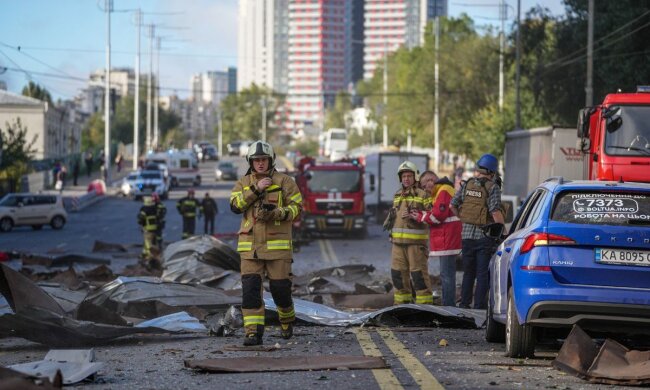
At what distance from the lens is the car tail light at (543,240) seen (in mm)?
10320

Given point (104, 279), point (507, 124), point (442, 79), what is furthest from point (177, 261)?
point (442, 79)

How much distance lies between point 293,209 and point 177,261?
11.3 m

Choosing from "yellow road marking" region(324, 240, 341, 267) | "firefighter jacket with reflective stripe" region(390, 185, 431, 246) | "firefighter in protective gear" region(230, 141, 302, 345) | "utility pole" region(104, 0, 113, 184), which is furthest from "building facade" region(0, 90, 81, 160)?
"firefighter in protective gear" region(230, 141, 302, 345)

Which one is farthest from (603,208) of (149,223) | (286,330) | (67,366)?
(149,223)

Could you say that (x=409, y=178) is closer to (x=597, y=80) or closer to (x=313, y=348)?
(x=313, y=348)

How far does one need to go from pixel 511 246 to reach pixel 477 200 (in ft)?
15.7

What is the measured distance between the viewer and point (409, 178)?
53.3ft

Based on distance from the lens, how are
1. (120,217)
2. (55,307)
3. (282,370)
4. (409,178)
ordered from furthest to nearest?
1. (120,217)
2. (409,178)
3. (55,307)
4. (282,370)

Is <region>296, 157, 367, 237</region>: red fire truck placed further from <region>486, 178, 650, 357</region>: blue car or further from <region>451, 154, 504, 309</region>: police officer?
<region>486, 178, 650, 357</region>: blue car

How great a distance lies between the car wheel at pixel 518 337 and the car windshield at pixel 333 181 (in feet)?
104

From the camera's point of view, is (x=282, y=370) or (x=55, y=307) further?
(x=55, y=307)

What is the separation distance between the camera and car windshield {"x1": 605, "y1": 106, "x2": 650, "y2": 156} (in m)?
21.5

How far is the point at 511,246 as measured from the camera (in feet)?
37.6

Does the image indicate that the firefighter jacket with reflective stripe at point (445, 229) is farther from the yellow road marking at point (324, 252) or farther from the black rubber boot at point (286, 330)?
the yellow road marking at point (324, 252)
